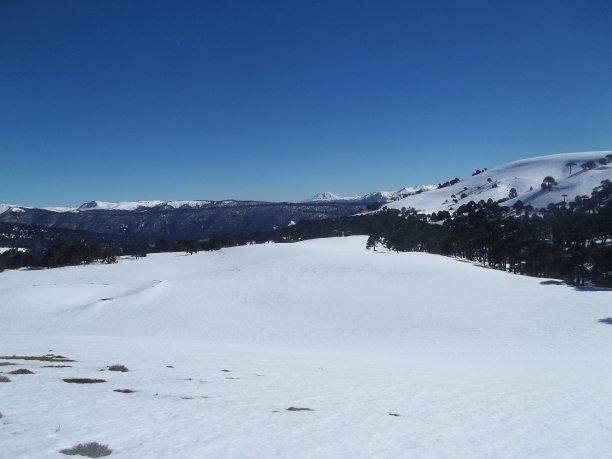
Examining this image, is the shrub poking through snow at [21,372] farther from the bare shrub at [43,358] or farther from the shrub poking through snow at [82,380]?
the bare shrub at [43,358]

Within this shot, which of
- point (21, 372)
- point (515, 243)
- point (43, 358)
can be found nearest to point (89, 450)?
point (21, 372)

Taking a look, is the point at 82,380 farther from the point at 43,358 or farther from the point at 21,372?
the point at 43,358

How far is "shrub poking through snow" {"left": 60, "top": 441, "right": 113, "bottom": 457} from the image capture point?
7.23 metres

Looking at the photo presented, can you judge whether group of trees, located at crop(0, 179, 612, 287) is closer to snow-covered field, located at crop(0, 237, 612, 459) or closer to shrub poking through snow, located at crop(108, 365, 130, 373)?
snow-covered field, located at crop(0, 237, 612, 459)

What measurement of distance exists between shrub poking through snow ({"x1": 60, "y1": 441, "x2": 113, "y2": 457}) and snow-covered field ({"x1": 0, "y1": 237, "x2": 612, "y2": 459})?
0.20 m

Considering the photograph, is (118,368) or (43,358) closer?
(118,368)

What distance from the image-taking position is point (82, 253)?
4072 inches

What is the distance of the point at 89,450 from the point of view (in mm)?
7348

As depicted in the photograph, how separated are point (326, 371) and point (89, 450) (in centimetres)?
1182

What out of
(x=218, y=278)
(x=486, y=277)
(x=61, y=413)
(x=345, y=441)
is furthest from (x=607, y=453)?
(x=218, y=278)

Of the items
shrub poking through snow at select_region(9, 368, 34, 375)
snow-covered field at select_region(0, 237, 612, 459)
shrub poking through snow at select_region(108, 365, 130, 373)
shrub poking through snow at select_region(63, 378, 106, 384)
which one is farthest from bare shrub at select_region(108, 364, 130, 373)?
shrub poking through snow at select_region(9, 368, 34, 375)

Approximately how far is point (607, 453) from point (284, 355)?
637 inches

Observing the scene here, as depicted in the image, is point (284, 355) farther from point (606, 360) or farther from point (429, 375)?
point (606, 360)

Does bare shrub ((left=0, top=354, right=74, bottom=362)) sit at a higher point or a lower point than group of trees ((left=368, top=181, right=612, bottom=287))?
lower
